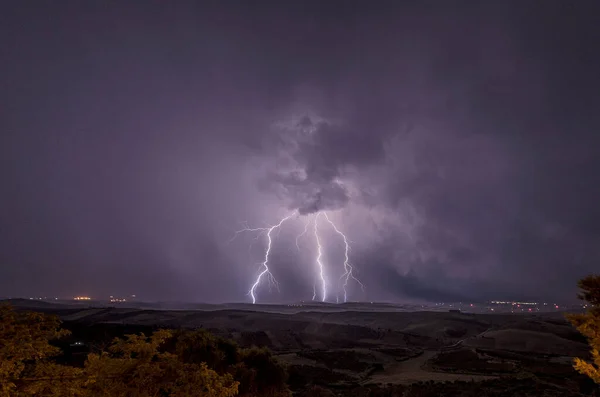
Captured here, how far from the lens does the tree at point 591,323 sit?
1070cm

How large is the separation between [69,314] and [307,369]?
91.4m

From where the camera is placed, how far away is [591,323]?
1079cm

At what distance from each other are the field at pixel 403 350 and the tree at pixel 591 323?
23657 mm

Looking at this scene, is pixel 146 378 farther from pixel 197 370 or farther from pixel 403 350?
pixel 403 350

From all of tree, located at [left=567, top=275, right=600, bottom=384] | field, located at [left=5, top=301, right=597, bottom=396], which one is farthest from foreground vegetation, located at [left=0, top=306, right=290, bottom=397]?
field, located at [left=5, top=301, right=597, bottom=396]

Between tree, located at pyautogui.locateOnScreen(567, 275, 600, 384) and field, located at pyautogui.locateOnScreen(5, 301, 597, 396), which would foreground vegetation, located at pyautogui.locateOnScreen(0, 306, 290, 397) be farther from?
field, located at pyautogui.locateOnScreen(5, 301, 597, 396)

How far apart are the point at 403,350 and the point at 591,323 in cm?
5830

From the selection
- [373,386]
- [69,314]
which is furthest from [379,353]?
[69,314]

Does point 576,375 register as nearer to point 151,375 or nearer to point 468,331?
point 151,375

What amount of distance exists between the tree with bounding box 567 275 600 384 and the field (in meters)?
23.7

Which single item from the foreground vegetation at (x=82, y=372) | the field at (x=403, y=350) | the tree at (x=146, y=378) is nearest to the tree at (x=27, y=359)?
the foreground vegetation at (x=82, y=372)

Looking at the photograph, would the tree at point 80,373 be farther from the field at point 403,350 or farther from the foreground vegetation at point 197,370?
the field at point 403,350

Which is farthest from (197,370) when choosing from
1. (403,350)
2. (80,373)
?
(403,350)

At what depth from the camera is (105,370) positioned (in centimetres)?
1066
